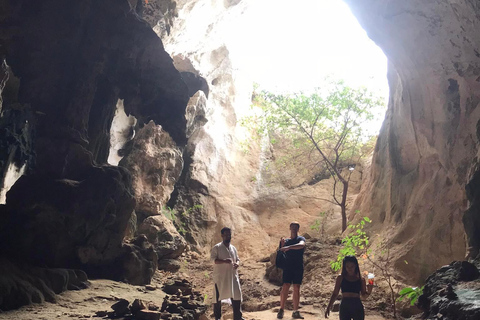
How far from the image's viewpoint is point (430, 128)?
30.5 feet

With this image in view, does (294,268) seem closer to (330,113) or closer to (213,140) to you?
(330,113)

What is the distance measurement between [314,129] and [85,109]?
982 cm

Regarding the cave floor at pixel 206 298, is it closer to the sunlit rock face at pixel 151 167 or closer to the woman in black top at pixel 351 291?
the woman in black top at pixel 351 291

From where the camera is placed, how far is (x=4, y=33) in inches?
359

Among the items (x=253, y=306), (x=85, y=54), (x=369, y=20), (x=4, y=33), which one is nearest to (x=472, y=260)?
(x=253, y=306)

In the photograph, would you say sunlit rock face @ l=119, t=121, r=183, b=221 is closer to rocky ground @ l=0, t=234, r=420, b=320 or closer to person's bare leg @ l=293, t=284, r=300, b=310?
rocky ground @ l=0, t=234, r=420, b=320

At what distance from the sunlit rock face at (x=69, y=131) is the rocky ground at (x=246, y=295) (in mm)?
1102

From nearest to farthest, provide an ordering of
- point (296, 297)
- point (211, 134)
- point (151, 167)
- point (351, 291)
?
point (351, 291) < point (296, 297) < point (151, 167) < point (211, 134)

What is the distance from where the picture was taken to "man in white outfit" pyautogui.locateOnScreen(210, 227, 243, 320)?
6.29m

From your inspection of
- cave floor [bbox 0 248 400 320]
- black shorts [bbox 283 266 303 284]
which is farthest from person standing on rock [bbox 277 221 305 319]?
cave floor [bbox 0 248 400 320]

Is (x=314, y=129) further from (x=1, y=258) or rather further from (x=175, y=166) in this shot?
(x=1, y=258)

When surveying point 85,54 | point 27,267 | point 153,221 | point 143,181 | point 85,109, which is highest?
point 85,54

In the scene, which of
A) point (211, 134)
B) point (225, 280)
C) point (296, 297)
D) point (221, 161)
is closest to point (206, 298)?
point (296, 297)

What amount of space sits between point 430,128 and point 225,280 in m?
6.30
